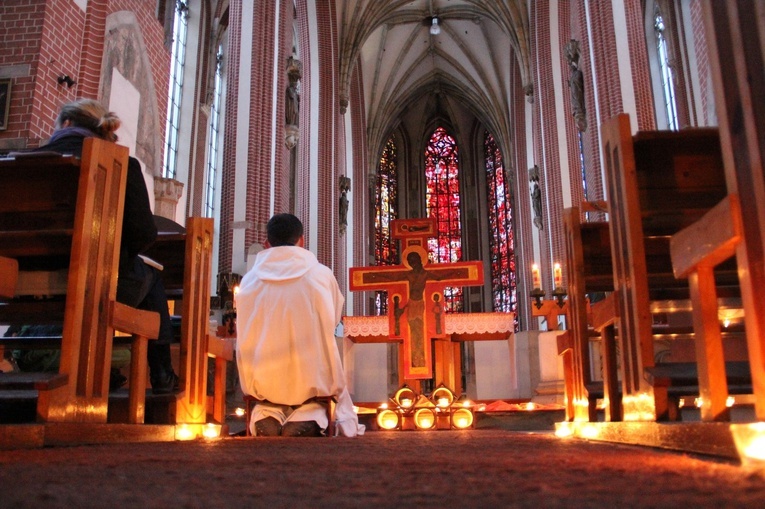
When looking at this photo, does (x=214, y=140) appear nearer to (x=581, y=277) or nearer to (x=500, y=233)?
(x=500, y=233)

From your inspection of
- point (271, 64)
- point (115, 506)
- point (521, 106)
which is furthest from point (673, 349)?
point (521, 106)

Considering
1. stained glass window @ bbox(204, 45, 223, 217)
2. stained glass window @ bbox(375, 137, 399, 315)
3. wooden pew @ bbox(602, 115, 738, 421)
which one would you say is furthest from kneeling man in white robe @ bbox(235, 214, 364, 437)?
stained glass window @ bbox(375, 137, 399, 315)

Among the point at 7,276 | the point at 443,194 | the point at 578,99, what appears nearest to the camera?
the point at 7,276

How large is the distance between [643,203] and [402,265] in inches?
180

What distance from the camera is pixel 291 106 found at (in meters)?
11.9

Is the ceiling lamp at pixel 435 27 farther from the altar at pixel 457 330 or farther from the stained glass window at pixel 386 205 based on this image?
the altar at pixel 457 330

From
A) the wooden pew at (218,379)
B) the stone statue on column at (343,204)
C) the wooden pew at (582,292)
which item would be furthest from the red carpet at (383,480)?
the stone statue on column at (343,204)

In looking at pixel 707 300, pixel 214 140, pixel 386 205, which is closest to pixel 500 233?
pixel 386 205

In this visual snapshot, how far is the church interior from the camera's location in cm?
153

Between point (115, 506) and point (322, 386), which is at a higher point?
point (322, 386)

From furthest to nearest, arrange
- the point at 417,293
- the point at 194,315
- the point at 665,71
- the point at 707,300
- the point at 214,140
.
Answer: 1. the point at 214,140
2. the point at 665,71
3. the point at 417,293
4. the point at 194,315
5. the point at 707,300

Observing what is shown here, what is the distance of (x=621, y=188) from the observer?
2.58m

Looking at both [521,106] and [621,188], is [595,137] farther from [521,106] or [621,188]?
[521,106]

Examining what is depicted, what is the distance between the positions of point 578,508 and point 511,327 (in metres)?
8.09
